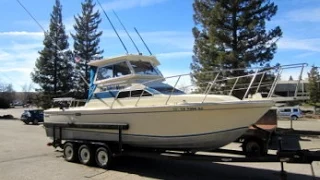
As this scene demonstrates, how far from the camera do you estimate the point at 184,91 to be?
1154cm

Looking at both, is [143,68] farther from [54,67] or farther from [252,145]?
[54,67]

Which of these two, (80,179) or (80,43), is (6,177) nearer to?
(80,179)

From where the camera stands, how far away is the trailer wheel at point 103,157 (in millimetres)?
11312

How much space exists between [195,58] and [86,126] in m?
19.0

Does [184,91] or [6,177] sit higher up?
[184,91]

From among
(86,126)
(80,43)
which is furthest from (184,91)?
(80,43)

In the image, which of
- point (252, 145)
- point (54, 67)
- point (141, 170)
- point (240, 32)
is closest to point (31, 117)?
point (54, 67)

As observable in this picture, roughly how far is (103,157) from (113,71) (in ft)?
9.26

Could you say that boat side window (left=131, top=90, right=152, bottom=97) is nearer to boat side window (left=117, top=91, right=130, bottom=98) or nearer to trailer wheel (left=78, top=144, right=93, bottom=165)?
boat side window (left=117, top=91, right=130, bottom=98)

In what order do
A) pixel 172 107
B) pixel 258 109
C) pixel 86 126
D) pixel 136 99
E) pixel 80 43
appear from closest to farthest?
pixel 258 109 → pixel 172 107 → pixel 136 99 → pixel 86 126 → pixel 80 43

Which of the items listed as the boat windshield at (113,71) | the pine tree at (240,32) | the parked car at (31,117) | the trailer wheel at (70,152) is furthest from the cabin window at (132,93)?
the parked car at (31,117)

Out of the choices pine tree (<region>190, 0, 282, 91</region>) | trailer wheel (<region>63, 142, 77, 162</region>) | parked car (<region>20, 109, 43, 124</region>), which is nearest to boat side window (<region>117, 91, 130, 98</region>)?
trailer wheel (<region>63, 142, 77, 162</region>)

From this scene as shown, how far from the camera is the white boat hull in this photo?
945 centimetres

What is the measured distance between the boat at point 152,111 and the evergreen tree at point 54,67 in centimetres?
3666
